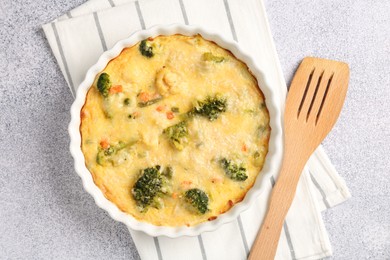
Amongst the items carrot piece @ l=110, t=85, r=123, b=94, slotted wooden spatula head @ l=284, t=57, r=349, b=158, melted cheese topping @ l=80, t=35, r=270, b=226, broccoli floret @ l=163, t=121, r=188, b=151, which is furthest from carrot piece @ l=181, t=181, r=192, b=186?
slotted wooden spatula head @ l=284, t=57, r=349, b=158

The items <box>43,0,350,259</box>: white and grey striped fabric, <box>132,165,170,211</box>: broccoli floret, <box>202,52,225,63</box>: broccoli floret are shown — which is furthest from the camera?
<box>43,0,350,259</box>: white and grey striped fabric

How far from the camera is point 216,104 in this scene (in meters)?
2.95

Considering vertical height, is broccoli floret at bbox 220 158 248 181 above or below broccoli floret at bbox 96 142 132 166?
below

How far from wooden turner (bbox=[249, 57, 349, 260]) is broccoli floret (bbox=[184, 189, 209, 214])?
0.55m

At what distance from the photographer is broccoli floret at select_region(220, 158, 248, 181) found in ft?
9.69

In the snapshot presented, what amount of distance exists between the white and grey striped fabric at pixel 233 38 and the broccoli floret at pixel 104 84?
0.37 m

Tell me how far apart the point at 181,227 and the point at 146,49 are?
97cm

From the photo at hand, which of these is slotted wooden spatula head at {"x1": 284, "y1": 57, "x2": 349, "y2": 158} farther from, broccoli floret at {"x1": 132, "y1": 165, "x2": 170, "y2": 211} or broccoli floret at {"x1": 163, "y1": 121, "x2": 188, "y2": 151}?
broccoli floret at {"x1": 132, "y1": 165, "x2": 170, "y2": 211}

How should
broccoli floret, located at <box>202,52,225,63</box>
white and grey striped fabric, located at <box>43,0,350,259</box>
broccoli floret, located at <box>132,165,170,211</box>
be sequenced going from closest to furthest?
broccoli floret, located at <box>132,165,170,211</box>, broccoli floret, located at <box>202,52,225,63</box>, white and grey striped fabric, located at <box>43,0,350,259</box>

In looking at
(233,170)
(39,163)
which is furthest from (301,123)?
(39,163)

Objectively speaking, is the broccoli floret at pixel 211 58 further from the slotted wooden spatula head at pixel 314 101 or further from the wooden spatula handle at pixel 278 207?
the wooden spatula handle at pixel 278 207

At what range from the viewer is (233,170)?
2951 mm

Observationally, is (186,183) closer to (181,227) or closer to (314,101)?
(181,227)

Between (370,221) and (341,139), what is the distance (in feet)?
1.82
